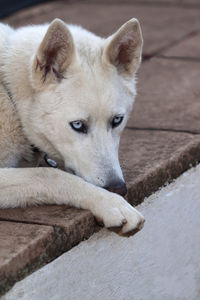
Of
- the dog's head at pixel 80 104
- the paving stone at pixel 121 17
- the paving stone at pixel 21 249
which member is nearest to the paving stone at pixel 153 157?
the dog's head at pixel 80 104

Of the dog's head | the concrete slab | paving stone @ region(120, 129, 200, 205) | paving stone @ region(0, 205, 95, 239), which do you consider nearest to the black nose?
the dog's head

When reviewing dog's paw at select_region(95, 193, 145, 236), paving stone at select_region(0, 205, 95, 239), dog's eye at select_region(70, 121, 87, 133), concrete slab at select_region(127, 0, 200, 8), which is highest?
dog's eye at select_region(70, 121, 87, 133)

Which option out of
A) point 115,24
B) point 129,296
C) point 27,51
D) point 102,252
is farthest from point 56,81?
point 115,24

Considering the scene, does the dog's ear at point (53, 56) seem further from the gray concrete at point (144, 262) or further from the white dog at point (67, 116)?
the gray concrete at point (144, 262)

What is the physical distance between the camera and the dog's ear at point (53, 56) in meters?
3.43

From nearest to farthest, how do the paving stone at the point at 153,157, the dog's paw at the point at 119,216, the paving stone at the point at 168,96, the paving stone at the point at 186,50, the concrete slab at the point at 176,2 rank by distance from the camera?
the dog's paw at the point at 119,216
the paving stone at the point at 153,157
the paving stone at the point at 168,96
the paving stone at the point at 186,50
the concrete slab at the point at 176,2

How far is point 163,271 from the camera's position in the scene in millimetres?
4145

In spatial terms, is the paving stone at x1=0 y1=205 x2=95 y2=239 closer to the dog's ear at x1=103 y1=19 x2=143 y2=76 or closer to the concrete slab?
the dog's ear at x1=103 y1=19 x2=143 y2=76

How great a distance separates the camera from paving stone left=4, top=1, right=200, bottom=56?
7.58 meters

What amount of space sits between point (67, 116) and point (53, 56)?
338 mm

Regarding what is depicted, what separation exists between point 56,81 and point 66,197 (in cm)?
65

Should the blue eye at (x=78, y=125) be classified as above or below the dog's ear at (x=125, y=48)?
below

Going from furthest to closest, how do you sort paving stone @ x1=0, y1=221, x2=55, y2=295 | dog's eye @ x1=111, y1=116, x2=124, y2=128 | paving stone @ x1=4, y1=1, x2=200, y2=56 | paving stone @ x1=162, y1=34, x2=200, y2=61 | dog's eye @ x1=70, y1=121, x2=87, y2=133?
paving stone @ x1=4, y1=1, x2=200, y2=56
paving stone @ x1=162, y1=34, x2=200, y2=61
dog's eye @ x1=111, y1=116, x2=124, y2=128
dog's eye @ x1=70, y1=121, x2=87, y2=133
paving stone @ x1=0, y1=221, x2=55, y2=295

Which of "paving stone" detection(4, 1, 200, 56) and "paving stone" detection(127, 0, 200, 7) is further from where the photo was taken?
"paving stone" detection(127, 0, 200, 7)
